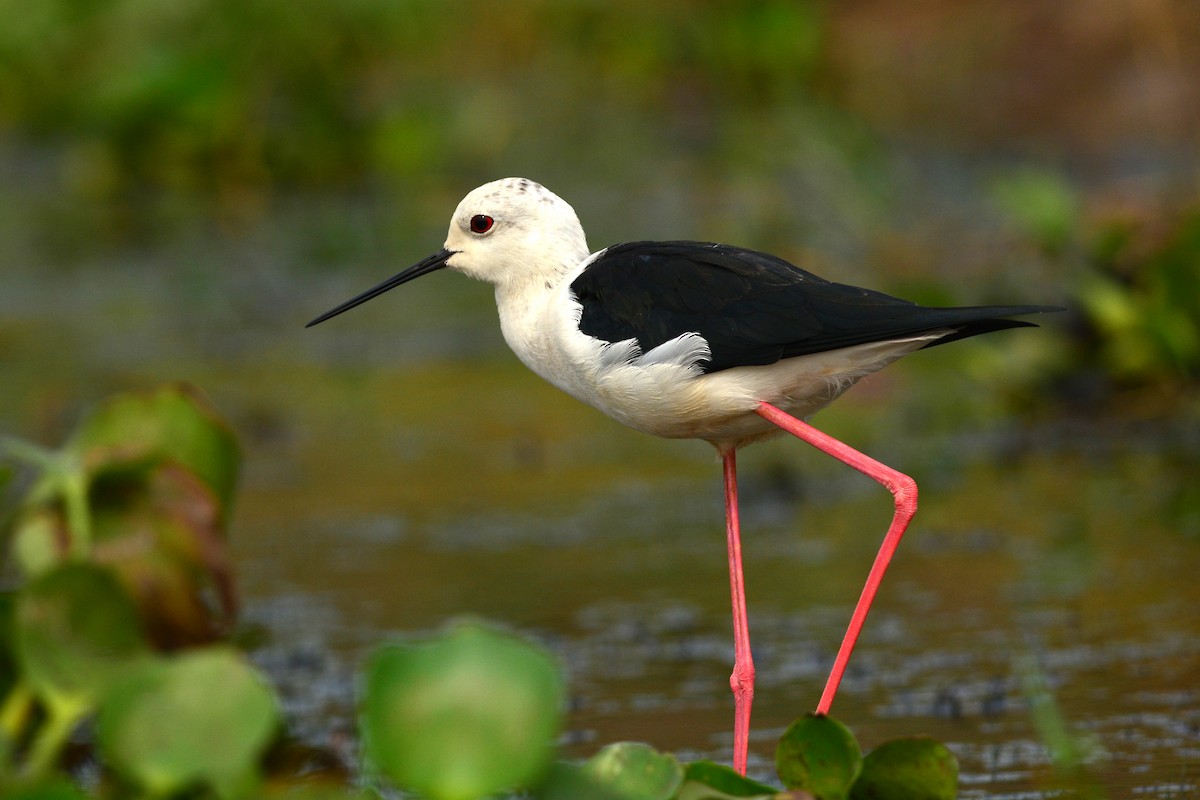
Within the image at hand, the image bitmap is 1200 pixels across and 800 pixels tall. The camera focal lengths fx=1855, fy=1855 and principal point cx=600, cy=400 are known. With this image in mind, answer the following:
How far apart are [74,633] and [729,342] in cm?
128

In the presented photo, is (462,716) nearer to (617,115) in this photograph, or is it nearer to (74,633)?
(74,633)

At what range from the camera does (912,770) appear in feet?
9.67

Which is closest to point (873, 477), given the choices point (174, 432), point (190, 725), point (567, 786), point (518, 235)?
point (518, 235)

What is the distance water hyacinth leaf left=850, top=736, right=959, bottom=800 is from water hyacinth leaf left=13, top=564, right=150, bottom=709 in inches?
50.0

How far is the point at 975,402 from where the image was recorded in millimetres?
6746

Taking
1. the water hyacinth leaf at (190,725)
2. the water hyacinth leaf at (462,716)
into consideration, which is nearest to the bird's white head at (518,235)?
the water hyacinth leaf at (190,725)

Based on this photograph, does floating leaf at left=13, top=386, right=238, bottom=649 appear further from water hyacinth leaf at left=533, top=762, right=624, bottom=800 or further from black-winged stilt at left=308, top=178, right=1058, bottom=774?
water hyacinth leaf at left=533, top=762, right=624, bottom=800

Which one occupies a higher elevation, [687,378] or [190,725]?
[687,378]

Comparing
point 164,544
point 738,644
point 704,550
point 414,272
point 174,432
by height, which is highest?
point 414,272

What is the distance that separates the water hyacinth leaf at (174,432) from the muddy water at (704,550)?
569mm

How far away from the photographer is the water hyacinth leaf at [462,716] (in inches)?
95.7

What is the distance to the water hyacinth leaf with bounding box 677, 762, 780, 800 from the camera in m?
2.80

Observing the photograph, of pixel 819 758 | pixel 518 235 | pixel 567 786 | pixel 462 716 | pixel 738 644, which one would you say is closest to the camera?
pixel 462 716

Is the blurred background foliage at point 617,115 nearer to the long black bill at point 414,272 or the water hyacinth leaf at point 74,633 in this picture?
the long black bill at point 414,272
